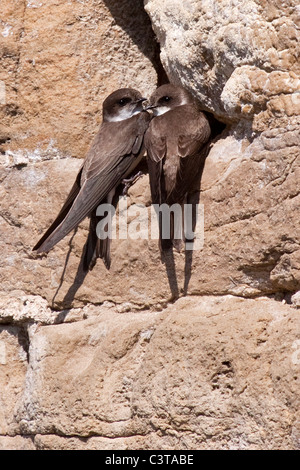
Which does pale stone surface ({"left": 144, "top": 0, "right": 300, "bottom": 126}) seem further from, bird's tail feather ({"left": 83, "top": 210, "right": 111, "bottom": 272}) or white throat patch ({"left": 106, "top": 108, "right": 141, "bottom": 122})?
bird's tail feather ({"left": 83, "top": 210, "right": 111, "bottom": 272})

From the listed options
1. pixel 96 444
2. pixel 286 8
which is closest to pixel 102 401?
pixel 96 444

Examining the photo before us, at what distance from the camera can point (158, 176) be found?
9.43ft

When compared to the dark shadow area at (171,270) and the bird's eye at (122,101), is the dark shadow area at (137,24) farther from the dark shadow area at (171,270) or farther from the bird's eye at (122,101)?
the dark shadow area at (171,270)

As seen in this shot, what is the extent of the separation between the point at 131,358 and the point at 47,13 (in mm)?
1388

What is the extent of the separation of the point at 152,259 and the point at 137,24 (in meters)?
1.08

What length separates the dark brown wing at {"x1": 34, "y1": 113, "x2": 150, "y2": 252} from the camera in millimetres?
2855

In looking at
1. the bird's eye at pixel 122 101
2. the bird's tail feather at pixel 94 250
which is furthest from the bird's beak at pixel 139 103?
the bird's tail feather at pixel 94 250

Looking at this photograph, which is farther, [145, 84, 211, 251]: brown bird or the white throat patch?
the white throat patch

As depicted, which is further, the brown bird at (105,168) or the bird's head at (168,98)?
the bird's head at (168,98)

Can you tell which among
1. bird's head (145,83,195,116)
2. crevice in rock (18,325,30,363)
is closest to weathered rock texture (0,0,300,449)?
crevice in rock (18,325,30,363)

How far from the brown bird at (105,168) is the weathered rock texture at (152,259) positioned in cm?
7

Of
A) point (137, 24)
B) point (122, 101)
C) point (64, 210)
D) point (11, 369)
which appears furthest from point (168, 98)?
point (11, 369)

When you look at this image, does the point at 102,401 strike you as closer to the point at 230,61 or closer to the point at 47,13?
the point at 230,61

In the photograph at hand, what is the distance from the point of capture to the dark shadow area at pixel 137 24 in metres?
3.32
